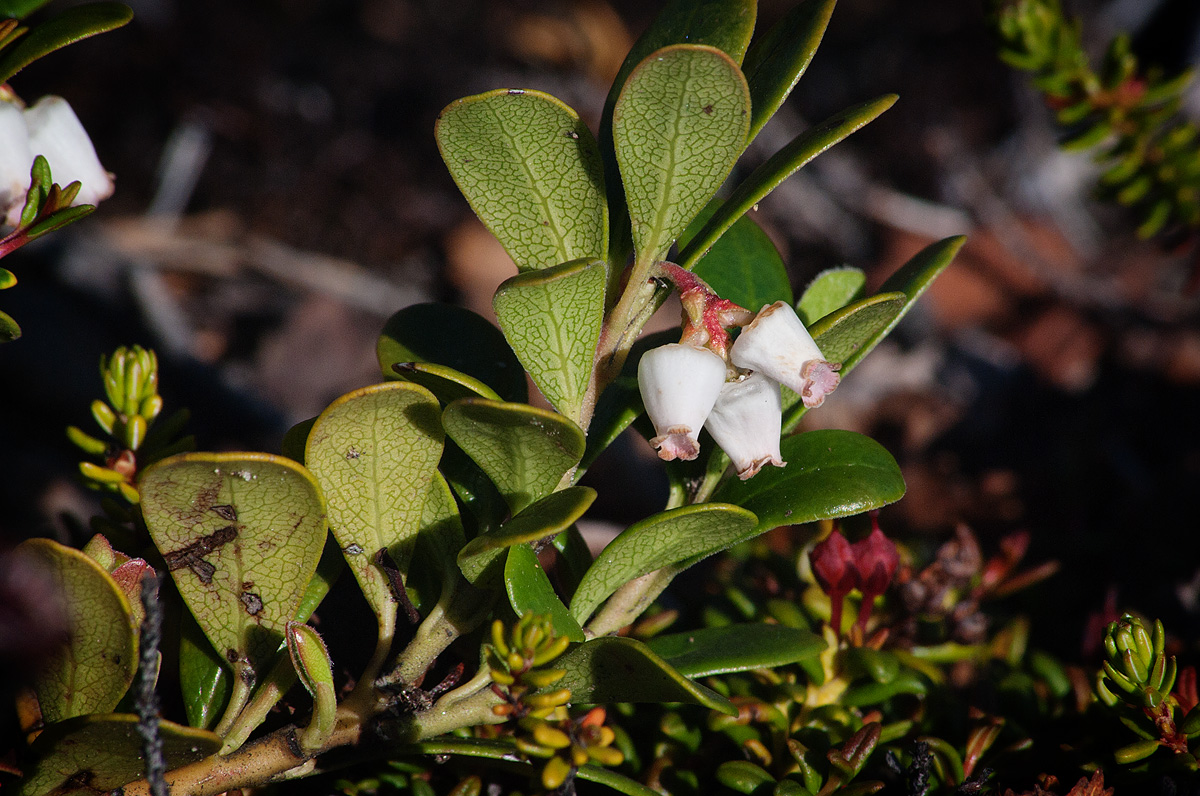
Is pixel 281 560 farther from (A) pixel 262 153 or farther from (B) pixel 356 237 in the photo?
(A) pixel 262 153

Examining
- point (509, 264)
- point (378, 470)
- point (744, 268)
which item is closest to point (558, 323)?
point (378, 470)

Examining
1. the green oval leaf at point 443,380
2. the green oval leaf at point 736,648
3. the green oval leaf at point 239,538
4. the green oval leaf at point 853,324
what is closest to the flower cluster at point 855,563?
the green oval leaf at point 736,648

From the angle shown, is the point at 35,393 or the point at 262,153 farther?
the point at 262,153

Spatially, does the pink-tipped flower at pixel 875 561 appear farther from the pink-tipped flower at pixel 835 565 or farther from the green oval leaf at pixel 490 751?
the green oval leaf at pixel 490 751

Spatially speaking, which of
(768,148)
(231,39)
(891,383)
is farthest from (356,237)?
(891,383)

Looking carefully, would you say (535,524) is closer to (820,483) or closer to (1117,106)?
(820,483)

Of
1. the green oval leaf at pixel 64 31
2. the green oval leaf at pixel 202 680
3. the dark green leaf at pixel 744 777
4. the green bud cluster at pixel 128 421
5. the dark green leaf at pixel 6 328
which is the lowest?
the dark green leaf at pixel 744 777
